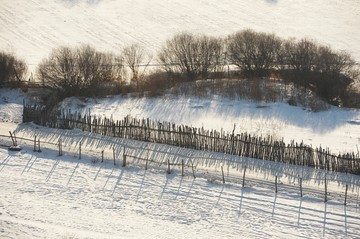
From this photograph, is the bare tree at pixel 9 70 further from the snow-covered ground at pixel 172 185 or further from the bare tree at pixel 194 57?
the bare tree at pixel 194 57

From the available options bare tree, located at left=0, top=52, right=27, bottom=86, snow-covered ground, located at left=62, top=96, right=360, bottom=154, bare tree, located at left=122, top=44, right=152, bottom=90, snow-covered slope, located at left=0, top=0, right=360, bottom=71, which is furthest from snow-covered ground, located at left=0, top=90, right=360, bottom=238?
snow-covered slope, located at left=0, top=0, right=360, bottom=71

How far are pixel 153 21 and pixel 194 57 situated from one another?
13193 mm

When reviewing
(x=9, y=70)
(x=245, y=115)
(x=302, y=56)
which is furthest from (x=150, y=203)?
(x=9, y=70)

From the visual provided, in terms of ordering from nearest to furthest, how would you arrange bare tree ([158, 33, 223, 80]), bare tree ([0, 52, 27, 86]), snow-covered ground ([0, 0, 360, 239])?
snow-covered ground ([0, 0, 360, 239])
bare tree ([0, 52, 27, 86])
bare tree ([158, 33, 223, 80])

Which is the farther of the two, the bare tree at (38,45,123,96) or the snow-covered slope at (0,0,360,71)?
the snow-covered slope at (0,0,360,71)

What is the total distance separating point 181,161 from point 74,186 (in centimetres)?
439

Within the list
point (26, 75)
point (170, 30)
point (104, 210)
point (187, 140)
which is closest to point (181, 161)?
point (187, 140)

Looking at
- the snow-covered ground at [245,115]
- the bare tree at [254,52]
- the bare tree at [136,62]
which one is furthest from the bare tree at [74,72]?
the bare tree at [254,52]

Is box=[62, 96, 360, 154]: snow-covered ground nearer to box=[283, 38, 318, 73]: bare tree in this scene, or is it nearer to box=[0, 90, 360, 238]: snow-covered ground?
box=[0, 90, 360, 238]: snow-covered ground

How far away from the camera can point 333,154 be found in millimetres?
20625

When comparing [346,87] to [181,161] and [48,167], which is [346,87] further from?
[48,167]

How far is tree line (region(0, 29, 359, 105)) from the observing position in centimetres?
2822

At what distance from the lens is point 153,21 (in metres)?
43.0

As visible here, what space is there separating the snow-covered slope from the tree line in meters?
6.00
